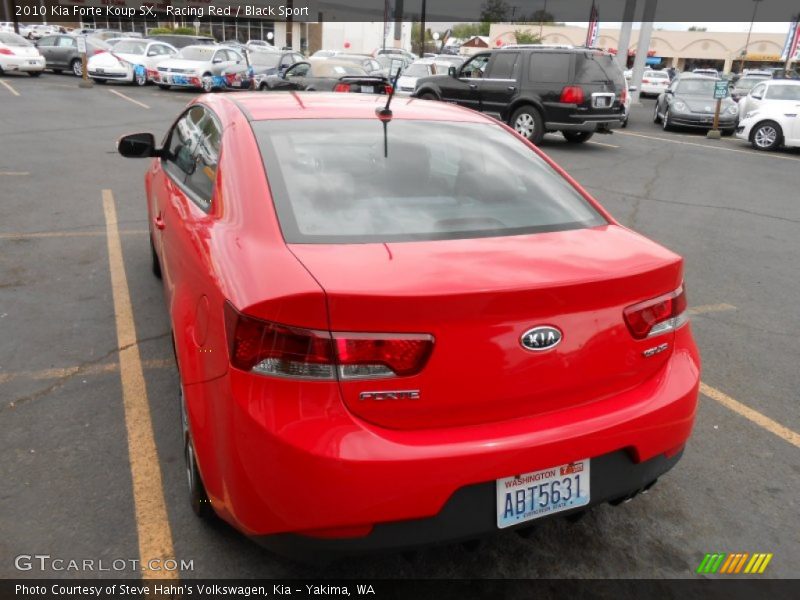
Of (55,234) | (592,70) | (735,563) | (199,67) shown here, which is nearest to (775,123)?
(592,70)

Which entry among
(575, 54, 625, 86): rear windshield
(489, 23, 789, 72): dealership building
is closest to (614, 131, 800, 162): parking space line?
(575, 54, 625, 86): rear windshield

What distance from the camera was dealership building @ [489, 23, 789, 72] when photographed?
79000 mm

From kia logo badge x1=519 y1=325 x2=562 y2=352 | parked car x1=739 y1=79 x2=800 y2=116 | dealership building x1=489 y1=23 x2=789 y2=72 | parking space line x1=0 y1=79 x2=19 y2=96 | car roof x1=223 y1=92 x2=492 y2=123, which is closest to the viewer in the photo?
kia logo badge x1=519 y1=325 x2=562 y2=352

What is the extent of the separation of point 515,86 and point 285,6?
52175 mm

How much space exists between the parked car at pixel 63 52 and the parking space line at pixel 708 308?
82.1 feet

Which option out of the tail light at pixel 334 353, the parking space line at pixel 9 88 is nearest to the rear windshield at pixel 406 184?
the tail light at pixel 334 353

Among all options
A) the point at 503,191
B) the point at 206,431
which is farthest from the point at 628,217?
the point at 206,431

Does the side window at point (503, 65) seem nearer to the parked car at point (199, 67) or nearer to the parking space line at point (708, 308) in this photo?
the parking space line at point (708, 308)

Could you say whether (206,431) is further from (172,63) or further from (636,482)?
(172,63)

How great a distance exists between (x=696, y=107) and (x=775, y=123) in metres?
3.30

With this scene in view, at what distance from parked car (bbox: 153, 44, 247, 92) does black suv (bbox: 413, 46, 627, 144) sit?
10.6 meters

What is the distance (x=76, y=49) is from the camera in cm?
2498

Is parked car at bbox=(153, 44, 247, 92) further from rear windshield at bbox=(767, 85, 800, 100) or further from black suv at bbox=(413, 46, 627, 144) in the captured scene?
rear windshield at bbox=(767, 85, 800, 100)

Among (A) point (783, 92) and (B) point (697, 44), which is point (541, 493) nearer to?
(A) point (783, 92)
